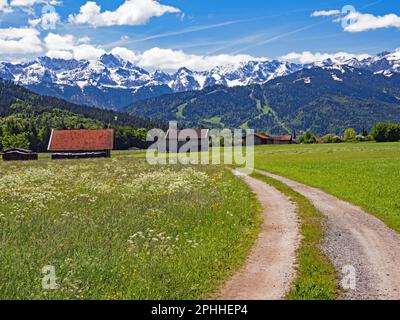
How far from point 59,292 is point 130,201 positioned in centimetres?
1573

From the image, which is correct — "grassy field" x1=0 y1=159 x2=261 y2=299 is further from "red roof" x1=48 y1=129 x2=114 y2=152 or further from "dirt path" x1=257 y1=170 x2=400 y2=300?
"red roof" x1=48 y1=129 x2=114 y2=152

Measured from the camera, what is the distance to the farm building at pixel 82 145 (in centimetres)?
11744

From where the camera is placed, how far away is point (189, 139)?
157250mm

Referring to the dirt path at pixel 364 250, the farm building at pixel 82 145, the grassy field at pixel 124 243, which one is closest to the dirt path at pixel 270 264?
the grassy field at pixel 124 243

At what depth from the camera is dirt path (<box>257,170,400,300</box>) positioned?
42.1 feet

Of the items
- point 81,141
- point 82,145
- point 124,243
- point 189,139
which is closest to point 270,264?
point 124,243

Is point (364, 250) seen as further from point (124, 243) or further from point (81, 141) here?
point (81, 141)

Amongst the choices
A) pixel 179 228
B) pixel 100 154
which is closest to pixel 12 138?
pixel 100 154

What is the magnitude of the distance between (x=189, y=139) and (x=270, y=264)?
467 feet

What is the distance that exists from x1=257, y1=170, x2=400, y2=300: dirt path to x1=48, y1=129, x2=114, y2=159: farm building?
96.4 m

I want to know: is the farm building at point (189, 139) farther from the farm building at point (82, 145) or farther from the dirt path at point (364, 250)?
the dirt path at point (364, 250)

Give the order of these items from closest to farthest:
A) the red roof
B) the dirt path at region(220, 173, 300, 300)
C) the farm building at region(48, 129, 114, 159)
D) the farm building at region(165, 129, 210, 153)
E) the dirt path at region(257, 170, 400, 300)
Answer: the dirt path at region(220, 173, 300, 300) < the dirt path at region(257, 170, 400, 300) < the farm building at region(48, 129, 114, 159) < the red roof < the farm building at region(165, 129, 210, 153)

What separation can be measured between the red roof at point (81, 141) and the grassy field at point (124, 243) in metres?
89.5

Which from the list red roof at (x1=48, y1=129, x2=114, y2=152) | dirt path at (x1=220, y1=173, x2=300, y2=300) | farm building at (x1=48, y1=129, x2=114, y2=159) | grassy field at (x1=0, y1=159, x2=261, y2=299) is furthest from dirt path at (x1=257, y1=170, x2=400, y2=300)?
red roof at (x1=48, y1=129, x2=114, y2=152)
